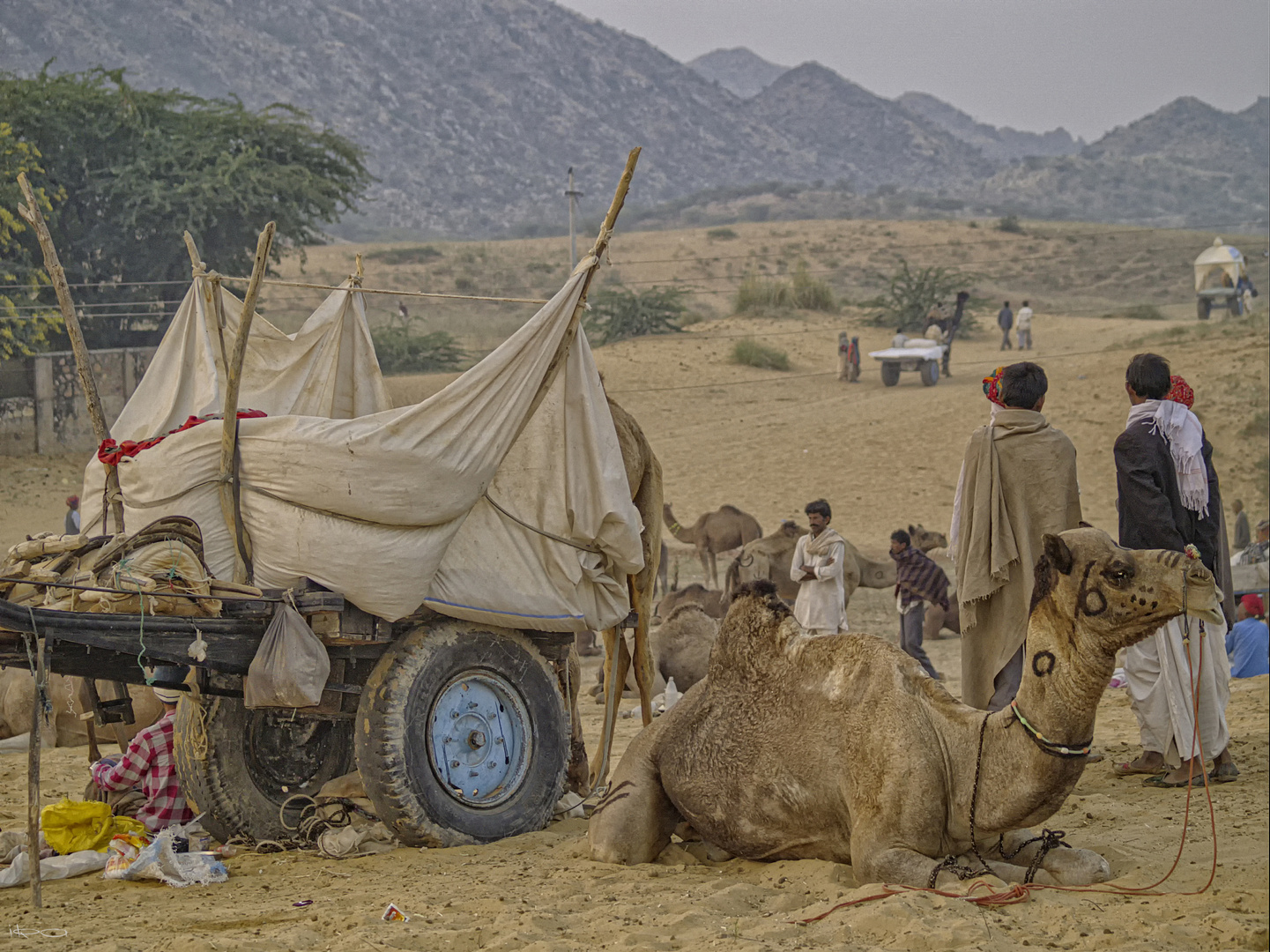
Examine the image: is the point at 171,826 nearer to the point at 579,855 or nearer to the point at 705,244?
the point at 579,855

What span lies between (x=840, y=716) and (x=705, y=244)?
59.6m

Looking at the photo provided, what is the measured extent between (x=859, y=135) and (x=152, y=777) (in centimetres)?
14884

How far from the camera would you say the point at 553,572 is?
7.25 meters

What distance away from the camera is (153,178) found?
31.2 m

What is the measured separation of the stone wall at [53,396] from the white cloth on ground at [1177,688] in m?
22.0

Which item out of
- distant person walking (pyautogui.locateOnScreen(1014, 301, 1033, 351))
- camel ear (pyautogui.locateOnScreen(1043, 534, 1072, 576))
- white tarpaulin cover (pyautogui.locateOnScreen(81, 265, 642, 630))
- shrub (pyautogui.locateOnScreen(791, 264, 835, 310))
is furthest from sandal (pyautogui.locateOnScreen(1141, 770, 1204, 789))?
shrub (pyautogui.locateOnScreen(791, 264, 835, 310))

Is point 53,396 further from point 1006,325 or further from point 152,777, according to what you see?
point 1006,325

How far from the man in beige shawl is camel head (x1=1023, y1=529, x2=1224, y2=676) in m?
1.59

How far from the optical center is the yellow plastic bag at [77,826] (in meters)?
6.50

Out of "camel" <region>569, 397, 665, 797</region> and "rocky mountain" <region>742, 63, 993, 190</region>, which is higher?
"rocky mountain" <region>742, 63, 993, 190</region>

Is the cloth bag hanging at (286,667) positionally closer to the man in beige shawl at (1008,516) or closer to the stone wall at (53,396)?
the man in beige shawl at (1008,516)

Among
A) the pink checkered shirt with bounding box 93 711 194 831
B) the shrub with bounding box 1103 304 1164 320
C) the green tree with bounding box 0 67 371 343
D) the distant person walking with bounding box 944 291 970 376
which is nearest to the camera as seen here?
the pink checkered shirt with bounding box 93 711 194 831

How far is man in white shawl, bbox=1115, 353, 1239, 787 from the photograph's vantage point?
268 inches

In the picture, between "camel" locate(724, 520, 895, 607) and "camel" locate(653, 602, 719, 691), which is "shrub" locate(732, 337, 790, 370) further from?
"camel" locate(653, 602, 719, 691)
